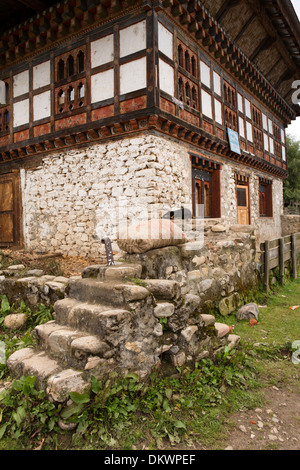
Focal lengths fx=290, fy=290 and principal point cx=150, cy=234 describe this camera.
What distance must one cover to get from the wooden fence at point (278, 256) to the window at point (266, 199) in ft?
27.8

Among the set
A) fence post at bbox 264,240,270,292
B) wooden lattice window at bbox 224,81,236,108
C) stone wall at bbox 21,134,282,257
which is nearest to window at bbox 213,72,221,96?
wooden lattice window at bbox 224,81,236,108

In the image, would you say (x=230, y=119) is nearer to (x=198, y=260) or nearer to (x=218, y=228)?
(x=218, y=228)

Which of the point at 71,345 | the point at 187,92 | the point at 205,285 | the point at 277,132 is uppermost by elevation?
the point at 277,132

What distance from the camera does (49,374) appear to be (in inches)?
105

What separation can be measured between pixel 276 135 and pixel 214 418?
18.6 m

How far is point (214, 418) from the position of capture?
2.79 meters

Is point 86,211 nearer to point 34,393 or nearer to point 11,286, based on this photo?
point 11,286

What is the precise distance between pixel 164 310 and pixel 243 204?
11.9m

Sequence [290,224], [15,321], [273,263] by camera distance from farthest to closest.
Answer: [290,224]
[273,263]
[15,321]

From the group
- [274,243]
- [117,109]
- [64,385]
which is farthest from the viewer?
[117,109]

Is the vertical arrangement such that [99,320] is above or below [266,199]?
below

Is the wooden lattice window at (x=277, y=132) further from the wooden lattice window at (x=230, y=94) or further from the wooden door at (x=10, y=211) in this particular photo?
the wooden door at (x=10, y=211)

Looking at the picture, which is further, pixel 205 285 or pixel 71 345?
pixel 205 285

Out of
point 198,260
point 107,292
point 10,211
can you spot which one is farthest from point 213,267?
point 10,211
